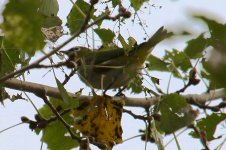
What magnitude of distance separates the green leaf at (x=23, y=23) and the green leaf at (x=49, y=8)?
1.44 m

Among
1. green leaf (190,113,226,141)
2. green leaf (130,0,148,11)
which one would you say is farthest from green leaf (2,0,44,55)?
green leaf (130,0,148,11)

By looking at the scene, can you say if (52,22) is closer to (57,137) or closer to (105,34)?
(105,34)

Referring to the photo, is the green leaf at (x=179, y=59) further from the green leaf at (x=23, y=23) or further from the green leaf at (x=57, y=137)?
the green leaf at (x=23, y=23)

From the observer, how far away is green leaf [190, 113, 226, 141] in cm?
216

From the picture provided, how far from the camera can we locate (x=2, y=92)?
8.68ft

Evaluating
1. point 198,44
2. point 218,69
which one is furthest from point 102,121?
point 218,69

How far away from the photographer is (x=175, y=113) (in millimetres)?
2037

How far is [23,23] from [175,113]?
1.16 metres

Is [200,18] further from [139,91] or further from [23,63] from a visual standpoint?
[139,91]

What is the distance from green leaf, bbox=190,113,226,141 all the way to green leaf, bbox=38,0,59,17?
1.08m

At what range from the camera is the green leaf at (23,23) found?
3.31 feet

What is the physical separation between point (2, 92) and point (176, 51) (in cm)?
111

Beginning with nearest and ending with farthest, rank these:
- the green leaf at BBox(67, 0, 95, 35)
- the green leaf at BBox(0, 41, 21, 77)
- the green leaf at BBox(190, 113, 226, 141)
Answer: the green leaf at BBox(190, 113, 226, 141)
the green leaf at BBox(0, 41, 21, 77)
the green leaf at BBox(67, 0, 95, 35)

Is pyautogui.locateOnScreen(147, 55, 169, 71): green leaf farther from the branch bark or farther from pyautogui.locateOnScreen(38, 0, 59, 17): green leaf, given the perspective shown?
pyautogui.locateOnScreen(38, 0, 59, 17): green leaf
